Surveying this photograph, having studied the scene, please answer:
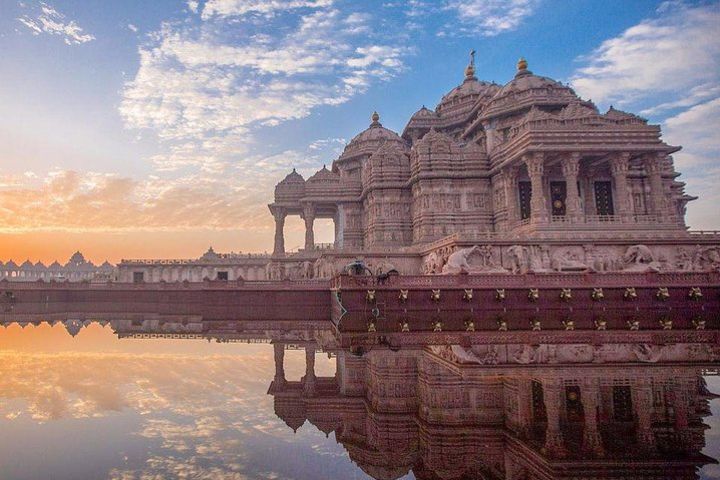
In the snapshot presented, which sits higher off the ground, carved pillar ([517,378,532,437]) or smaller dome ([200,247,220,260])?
smaller dome ([200,247,220,260])

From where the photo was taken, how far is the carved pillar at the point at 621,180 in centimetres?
2878

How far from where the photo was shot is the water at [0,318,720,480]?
5.35m

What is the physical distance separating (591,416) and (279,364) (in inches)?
283

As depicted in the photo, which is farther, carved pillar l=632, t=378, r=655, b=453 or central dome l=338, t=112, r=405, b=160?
central dome l=338, t=112, r=405, b=160

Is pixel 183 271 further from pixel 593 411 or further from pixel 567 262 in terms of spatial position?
pixel 593 411

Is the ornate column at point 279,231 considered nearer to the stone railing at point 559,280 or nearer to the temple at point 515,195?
the temple at point 515,195

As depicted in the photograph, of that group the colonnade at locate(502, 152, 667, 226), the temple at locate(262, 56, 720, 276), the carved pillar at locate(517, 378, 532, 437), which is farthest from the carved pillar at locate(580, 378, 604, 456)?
the colonnade at locate(502, 152, 667, 226)

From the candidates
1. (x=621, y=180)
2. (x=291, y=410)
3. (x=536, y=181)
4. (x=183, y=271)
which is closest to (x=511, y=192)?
(x=536, y=181)

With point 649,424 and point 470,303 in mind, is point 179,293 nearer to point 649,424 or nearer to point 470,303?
point 470,303

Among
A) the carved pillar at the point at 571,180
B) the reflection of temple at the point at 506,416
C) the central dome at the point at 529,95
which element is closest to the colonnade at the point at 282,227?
the central dome at the point at 529,95

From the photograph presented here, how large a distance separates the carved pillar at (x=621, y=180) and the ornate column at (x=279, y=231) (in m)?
26.9

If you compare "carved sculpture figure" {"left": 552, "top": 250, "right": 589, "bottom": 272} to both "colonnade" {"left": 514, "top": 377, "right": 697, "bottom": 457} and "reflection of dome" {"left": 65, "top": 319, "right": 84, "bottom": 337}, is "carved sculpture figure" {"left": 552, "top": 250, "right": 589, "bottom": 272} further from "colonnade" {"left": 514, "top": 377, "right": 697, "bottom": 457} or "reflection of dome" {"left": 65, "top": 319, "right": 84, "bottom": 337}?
"reflection of dome" {"left": 65, "top": 319, "right": 84, "bottom": 337}

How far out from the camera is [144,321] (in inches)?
915

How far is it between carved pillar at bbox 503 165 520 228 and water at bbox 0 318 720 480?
2048 cm
